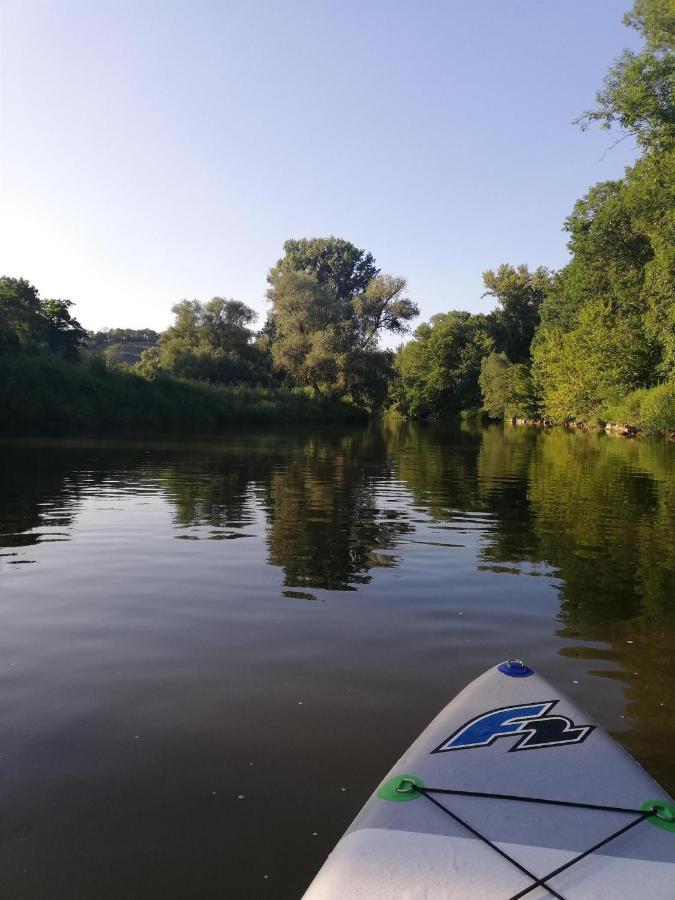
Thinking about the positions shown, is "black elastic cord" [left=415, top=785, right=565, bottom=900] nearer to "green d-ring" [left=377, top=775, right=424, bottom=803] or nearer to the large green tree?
"green d-ring" [left=377, top=775, right=424, bottom=803]

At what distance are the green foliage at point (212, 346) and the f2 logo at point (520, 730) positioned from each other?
54.9m

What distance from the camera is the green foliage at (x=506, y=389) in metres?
62.3

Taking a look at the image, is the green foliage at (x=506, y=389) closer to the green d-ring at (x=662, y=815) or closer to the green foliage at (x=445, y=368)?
the green foliage at (x=445, y=368)

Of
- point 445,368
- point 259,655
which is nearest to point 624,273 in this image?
point 445,368

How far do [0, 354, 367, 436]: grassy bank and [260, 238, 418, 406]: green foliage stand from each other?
2981 mm

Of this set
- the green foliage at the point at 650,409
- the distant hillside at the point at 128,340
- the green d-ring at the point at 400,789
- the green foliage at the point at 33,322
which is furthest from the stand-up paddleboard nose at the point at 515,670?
the distant hillside at the point at 128,340

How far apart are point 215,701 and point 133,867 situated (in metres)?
1.62

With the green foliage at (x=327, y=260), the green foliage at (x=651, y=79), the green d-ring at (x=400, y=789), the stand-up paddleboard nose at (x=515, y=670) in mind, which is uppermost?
the green foliage at (x=327, y=260)

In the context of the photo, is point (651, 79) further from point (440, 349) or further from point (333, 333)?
point (440, 349)

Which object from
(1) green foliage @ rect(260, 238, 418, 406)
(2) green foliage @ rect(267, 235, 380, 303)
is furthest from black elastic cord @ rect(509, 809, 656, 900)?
(2) green foliage @ rect(267, 235, 380, 303)

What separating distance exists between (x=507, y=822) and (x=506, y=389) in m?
64.4

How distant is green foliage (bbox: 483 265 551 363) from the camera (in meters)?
76.2

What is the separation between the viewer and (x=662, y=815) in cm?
250

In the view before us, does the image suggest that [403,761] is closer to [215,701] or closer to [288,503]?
[215,701]
